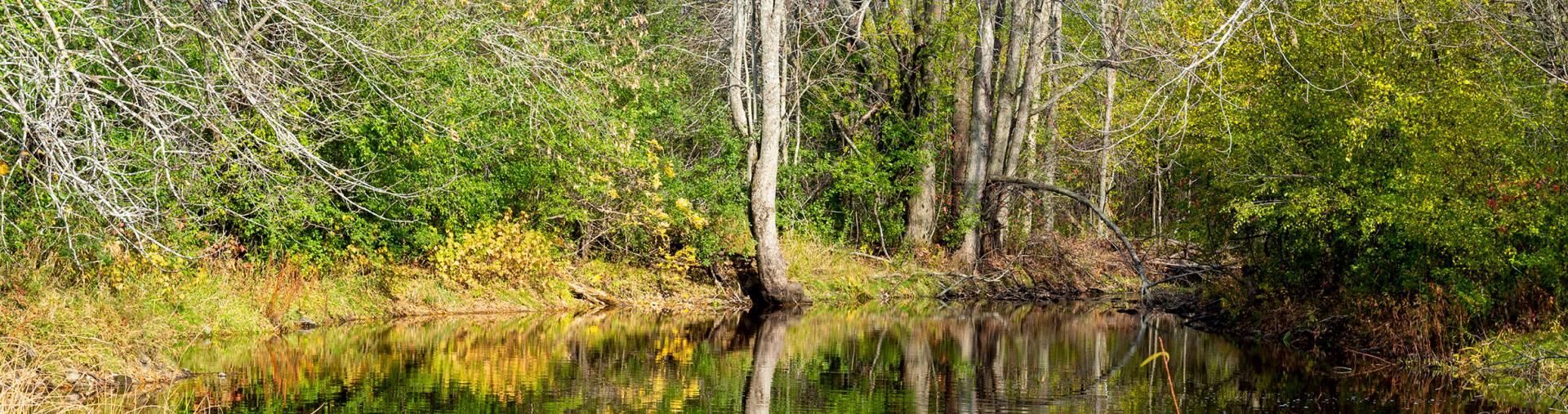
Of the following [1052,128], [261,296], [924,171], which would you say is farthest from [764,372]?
[1052,128]

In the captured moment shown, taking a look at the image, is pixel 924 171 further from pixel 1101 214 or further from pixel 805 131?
pixel 1101 214

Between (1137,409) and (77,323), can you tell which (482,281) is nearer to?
(77,323)

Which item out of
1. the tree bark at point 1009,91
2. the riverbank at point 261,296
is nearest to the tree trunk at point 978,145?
the tree bark at point 1009,91

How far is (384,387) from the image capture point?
43.4 feet

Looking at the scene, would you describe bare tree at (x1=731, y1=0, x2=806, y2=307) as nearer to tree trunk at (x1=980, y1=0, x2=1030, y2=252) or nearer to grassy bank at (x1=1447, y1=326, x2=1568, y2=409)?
tree trunk at (x1=980, y1=0, x2=1030, y2=252)

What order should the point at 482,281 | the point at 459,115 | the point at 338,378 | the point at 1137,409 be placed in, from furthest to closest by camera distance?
the point at 482,281
the point at 459,115
the point at 338,378
the point at 1137,409

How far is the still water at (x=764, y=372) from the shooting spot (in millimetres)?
12734

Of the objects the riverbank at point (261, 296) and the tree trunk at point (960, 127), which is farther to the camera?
the tree trunk at point (960, 127)

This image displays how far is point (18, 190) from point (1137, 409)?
10.0m

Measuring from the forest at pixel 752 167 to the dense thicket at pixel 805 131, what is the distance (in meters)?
0.08

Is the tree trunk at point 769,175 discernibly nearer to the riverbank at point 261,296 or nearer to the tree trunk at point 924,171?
the riverbank at point 261,296

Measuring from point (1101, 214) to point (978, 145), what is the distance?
265cm

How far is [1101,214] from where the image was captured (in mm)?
26797

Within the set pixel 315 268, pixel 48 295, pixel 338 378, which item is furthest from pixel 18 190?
pixel 315 268
